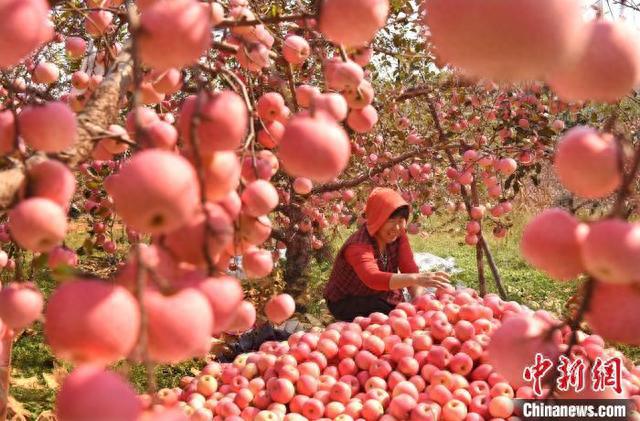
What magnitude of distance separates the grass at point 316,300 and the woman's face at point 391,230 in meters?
0.81

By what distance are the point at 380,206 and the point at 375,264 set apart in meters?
0.30

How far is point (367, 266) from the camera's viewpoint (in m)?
3.04

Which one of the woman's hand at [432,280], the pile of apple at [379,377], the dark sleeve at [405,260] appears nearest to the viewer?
the pile of apple at [379,377]

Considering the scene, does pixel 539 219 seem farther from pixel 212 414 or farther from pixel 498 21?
pixel 212 414

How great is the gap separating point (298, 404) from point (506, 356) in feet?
4.99

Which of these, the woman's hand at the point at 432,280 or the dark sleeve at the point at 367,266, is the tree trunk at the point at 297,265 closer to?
the dark sleeve at the point at 367,266

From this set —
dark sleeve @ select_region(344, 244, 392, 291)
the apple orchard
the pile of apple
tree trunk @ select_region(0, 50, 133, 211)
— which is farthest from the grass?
dark sleeve @ select_region(344, 244, 392, 291)

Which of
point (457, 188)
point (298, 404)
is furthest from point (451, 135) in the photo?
point (298, 404)

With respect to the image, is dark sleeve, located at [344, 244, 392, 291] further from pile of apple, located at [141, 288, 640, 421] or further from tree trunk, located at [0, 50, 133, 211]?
tree trunk, located at [0, 50, 133, 211]

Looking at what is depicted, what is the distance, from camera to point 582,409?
36.2 inches

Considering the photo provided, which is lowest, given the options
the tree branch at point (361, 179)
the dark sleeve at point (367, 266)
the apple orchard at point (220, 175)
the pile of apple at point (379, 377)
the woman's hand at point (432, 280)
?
the apple orchard at point (220, 175)

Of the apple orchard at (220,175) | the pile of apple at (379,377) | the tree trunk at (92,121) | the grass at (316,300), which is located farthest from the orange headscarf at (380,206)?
the tree trunk at (92,121)

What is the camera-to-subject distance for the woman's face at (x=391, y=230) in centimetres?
317

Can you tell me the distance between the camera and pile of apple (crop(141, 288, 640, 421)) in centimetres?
191
